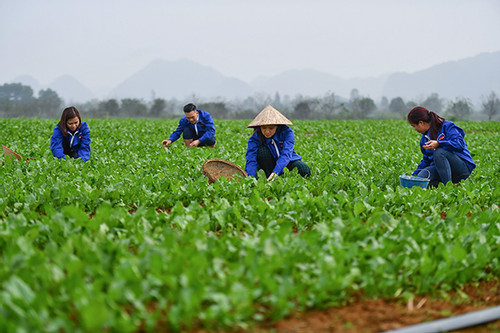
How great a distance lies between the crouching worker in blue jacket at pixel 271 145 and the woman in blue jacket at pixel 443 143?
1649mm

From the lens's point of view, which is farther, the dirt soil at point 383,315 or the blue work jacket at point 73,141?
the blue work jacket at point 73,141

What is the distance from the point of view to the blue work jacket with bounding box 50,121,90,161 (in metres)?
6.83

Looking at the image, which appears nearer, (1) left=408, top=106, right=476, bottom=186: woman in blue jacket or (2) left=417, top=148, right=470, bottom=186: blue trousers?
(1) left=408, top=106, right=476, bottom=186: woman in blue jacket

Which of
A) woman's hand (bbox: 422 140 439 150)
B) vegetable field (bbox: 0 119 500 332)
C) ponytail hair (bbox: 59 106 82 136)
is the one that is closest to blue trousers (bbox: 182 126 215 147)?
ponytail hair (bbox: 59 106 82 136)

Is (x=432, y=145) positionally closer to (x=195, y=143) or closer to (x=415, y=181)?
(x=415, y=181)

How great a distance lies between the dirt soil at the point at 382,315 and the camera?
7.72ft

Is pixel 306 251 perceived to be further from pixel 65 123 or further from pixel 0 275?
pixel 65 123

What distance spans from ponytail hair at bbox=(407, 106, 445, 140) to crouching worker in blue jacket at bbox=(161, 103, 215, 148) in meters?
4.45

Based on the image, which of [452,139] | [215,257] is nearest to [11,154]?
[215,257]

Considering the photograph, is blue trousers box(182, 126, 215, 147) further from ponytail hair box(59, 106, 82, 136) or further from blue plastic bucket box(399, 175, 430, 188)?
blue plastic bucket box(399, 175, 430, 188)

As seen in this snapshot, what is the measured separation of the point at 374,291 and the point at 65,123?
570 cm

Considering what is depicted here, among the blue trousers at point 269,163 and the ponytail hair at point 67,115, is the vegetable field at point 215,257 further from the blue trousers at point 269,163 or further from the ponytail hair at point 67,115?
the ponytail hair at point 67,115

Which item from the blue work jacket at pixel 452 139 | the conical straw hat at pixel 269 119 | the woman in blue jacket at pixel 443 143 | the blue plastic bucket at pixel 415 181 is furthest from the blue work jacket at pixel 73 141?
Answer: the blue work jacket at pixel 452 139

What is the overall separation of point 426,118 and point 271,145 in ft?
6.96
